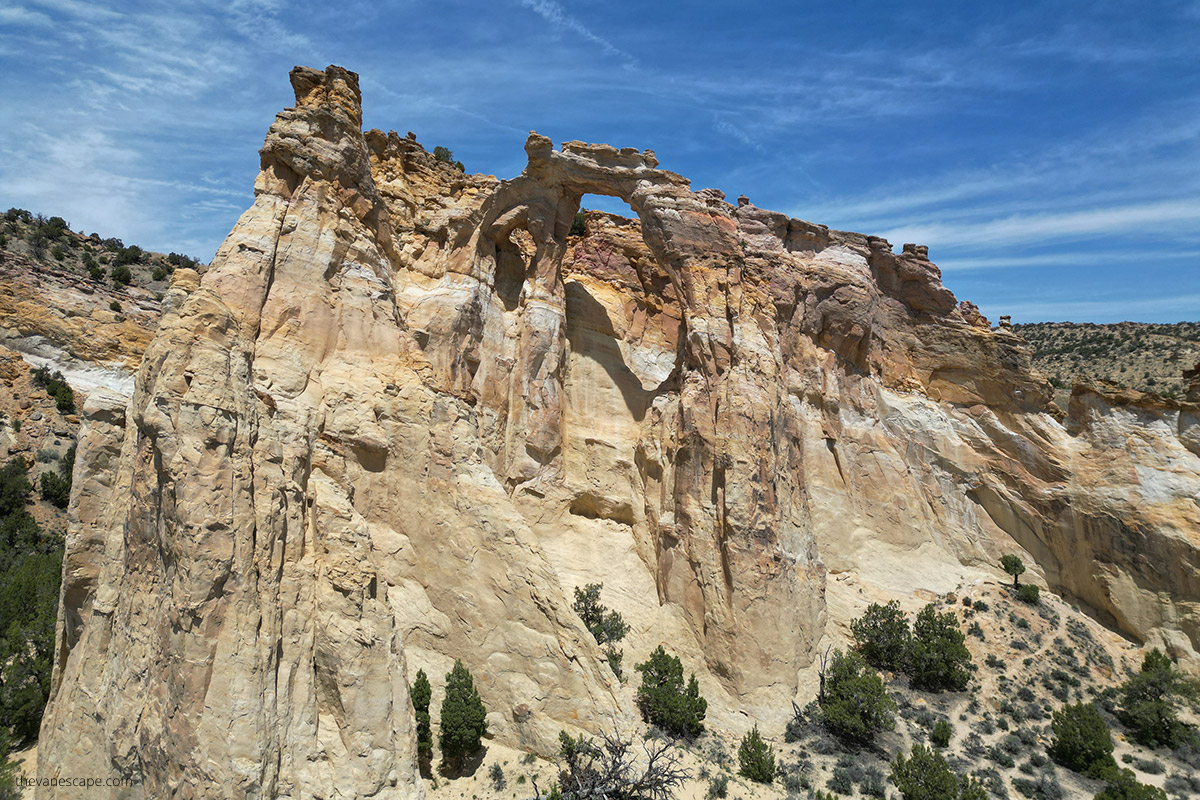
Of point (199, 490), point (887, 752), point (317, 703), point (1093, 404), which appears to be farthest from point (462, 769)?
point (1093, 404)

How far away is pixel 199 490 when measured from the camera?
10.2 meters

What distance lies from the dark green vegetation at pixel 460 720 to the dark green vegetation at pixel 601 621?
15.5 ft

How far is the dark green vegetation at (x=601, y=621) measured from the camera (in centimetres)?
1791

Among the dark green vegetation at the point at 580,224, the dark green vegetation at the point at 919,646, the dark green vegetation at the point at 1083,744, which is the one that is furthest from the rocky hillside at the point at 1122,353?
the dark green vegetation at the point at 580,224

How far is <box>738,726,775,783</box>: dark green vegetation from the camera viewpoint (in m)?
15.1

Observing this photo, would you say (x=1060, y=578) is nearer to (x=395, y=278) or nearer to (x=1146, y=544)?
(x=1146, y=544)

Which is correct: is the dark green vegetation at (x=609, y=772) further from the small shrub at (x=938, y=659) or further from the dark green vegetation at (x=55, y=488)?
the dark green vegetation at (x=55, y=488)

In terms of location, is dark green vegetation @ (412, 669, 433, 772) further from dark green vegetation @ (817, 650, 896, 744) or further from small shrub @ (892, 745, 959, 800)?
small shrub @ (892, 745, 959, 800)

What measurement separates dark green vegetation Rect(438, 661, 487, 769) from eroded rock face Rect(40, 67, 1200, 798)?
30.7 inches

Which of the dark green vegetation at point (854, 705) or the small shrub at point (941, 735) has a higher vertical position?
the dark green vegetation at point (854, 705)

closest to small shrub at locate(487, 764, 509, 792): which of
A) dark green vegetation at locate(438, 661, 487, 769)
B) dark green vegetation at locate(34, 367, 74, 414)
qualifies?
dark green vegetation at locate(438, 661, 487, 769)

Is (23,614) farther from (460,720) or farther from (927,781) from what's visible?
(927,781)

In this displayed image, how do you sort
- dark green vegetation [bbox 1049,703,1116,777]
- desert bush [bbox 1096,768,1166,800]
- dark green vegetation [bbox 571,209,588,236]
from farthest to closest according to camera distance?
dark green vegetation [bbox 571,209,588,236]
dark green vegetation [bbox 1049,703,1116,777]
desert bush [bbox 1096,768,1166,800]

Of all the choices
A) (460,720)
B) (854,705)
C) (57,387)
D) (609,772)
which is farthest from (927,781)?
(57,387)
